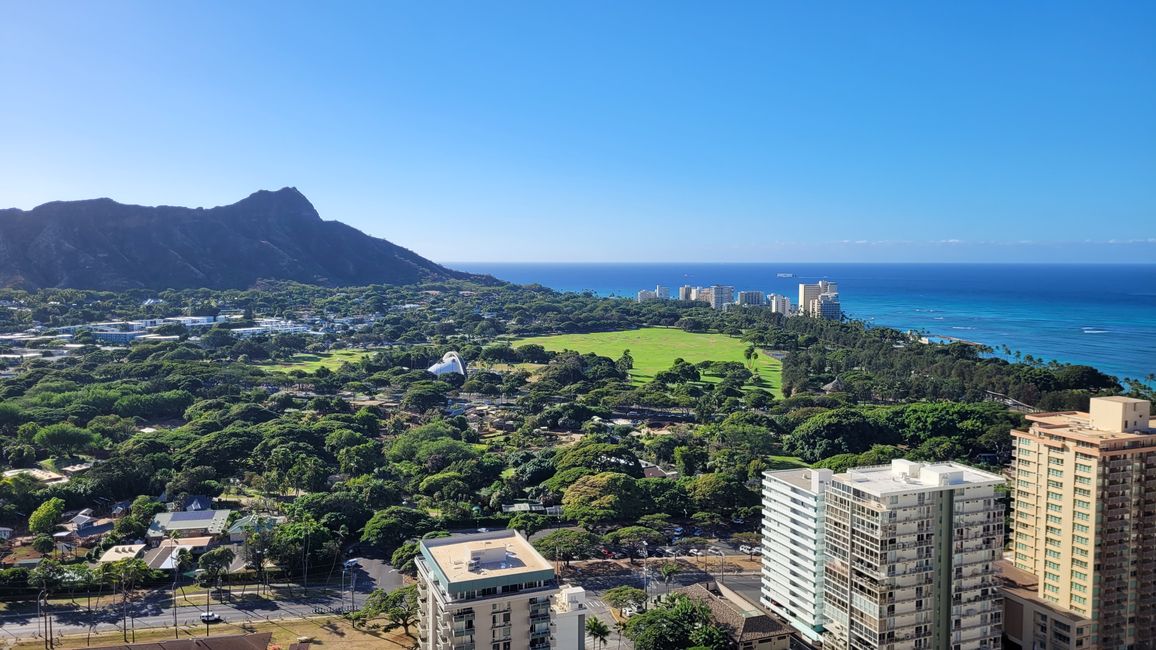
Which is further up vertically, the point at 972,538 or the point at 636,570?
the point at 972,538

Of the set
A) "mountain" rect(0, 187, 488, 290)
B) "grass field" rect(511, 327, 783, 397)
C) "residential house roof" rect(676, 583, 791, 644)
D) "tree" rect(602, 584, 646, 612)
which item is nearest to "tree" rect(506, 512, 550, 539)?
"tree" rect(602, 584, 646, 612)

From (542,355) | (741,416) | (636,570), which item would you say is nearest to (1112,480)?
(636,570)

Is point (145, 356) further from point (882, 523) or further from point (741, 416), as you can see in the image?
point (882, 523)

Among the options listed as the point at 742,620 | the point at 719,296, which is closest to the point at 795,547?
the point at 742,620

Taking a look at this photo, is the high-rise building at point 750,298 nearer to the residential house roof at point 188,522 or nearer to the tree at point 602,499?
the tree at point 602,499

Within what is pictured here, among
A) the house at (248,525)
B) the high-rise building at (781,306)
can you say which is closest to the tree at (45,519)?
the house at (248,525)

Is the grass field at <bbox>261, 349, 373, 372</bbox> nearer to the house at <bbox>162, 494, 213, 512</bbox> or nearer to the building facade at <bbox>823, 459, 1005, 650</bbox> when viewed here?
the house at <bbox>162, 494, 213, 512</bbox>
